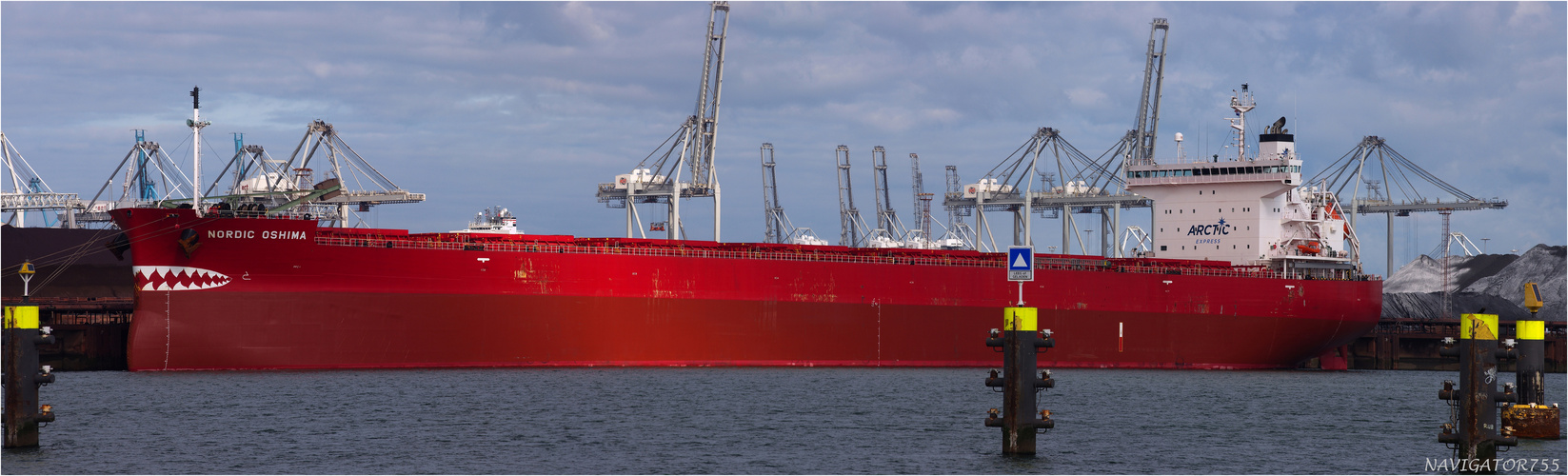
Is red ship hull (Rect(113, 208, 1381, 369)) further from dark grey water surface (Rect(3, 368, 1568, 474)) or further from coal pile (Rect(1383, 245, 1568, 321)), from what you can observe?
coal pile (Rect(1383, 245, 1568, 321))

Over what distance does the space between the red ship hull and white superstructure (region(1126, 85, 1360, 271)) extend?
1159 mm

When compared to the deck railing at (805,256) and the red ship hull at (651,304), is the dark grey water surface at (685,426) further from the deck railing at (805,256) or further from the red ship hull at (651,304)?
the deck railing at (805,256)

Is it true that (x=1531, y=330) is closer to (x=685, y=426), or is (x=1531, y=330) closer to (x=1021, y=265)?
(x=1021, y=265)

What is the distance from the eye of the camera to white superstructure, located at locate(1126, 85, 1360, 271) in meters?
39.8

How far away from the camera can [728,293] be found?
111 feet

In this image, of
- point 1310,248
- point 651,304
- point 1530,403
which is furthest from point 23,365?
point 1310,248

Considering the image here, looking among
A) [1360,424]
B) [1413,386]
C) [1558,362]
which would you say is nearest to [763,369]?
[1360,424]

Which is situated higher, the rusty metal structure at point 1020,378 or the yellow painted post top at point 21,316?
the yellow painted post top at point 21,316

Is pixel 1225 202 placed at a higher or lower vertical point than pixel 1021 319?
higher

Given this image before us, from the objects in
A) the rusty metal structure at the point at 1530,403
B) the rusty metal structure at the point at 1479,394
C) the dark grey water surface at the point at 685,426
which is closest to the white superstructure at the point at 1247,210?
the dark grey water surface at the point at 685,426

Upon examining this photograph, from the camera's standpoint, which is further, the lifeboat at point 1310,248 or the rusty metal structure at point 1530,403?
the lifeboat at point 1310,248

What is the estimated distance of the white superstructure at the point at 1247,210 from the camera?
131ft

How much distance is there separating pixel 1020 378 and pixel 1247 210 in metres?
25.8

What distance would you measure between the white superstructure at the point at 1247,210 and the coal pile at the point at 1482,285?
9.77 meters
